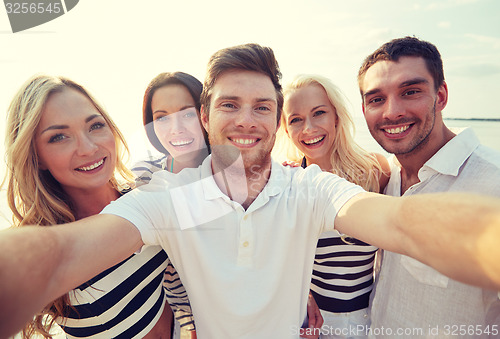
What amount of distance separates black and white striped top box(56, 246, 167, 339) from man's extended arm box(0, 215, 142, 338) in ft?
1.28

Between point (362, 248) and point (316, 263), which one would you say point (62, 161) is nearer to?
point (316, 263)

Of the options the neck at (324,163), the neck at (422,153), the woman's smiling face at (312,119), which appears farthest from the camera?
the neck at (324,163)

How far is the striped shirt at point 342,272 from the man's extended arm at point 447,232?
1.02 metres

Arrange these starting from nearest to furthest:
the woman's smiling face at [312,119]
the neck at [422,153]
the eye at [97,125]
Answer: the eye at [97,125]
the neck at [422,153]
the woman's smiling face at [312,119]

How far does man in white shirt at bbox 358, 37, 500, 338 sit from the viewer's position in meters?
1.76

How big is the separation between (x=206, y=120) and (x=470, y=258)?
212 centimetres

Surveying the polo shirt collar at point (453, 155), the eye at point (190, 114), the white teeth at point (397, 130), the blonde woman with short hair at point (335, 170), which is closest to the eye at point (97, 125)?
the eye at point (190, 114)

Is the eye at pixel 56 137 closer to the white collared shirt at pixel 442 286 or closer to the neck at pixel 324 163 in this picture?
the neck at pixel 324 163

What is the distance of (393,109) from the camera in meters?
2.24

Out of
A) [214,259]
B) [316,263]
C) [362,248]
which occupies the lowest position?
[316,263]

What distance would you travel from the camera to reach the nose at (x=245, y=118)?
2096 mm

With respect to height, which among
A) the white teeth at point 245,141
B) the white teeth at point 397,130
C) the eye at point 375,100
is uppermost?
the eye at point 375,100

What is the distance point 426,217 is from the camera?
968 millimetres

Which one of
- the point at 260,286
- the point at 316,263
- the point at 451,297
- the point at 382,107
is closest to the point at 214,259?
the point at 260,286
